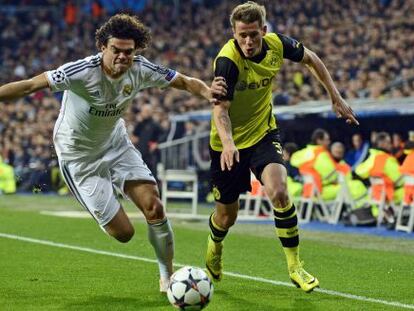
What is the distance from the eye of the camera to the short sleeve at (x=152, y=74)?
880cm

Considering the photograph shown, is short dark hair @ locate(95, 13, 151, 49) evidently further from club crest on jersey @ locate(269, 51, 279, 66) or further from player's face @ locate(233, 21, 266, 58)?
club crest on jersey @ locate(269, 51, 279, 66)

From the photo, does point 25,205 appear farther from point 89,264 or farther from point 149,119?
point 89,264

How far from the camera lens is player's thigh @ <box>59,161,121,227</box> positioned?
9.10 m

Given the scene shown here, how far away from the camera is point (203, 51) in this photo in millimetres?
35344

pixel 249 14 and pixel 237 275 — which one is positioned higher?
pixel 249 14

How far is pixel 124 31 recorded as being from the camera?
334 inches

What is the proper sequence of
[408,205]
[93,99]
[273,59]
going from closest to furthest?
1. [93,99]
2. [273,59]
3. [408,205]

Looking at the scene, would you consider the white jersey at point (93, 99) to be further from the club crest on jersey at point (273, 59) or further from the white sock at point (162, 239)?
the club crest on jersey at point (273, 59)

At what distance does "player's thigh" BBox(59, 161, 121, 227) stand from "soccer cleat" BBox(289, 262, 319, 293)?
163 centimetres

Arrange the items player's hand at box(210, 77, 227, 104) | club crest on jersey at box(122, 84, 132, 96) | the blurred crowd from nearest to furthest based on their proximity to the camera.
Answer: player's hand at box(210, 77, 227, 104) < club crest on jersey at box(122, 84, 132, 96) < the blurred crowd

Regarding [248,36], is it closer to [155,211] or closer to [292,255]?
[155,211]

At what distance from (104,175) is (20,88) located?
137 cm

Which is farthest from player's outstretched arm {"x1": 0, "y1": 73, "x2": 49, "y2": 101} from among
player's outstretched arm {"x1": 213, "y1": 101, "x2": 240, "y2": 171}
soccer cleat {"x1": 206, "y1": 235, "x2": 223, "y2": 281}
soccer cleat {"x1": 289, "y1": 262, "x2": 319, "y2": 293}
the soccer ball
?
soccer cleat {"x1": 289, "y1": 262, "x2": 319, "y2": 293}

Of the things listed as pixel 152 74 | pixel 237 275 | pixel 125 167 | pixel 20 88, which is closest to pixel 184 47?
pixel 237 275
